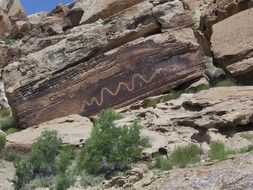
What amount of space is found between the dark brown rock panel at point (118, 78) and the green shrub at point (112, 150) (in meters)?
4.40

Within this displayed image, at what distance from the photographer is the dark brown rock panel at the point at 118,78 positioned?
55.1ft

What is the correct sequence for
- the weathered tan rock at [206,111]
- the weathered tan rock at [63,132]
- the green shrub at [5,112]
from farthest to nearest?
1. the green shrub at [5,112]
2. the weathered tan rock at [63,132]
3. the weathered tan rock at [206,111]

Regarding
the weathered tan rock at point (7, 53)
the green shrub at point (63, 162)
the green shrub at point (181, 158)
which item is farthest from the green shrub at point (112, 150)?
the weathered tan rock at point (7, 53)

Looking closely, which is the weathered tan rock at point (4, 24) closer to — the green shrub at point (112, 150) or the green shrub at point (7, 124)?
the green shrub at point (7, 124)

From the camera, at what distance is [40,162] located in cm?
1249

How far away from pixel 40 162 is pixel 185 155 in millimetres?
3049

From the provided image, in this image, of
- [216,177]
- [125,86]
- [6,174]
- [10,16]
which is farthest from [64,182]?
[10,16]

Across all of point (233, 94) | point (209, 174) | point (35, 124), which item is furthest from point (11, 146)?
point (209, 174)

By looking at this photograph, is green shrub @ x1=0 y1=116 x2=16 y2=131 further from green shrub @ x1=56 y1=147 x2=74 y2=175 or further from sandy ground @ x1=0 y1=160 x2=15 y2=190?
green shrub @ x1=56 y1=147 x2=74 y2=175

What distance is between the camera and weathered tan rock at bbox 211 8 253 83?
1593 centimetres

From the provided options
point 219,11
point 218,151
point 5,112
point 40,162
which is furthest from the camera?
point 5,112

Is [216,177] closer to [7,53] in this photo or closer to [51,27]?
[7,53]

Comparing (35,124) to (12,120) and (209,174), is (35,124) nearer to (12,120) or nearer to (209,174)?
(12,120)

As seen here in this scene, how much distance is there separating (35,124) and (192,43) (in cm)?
487
